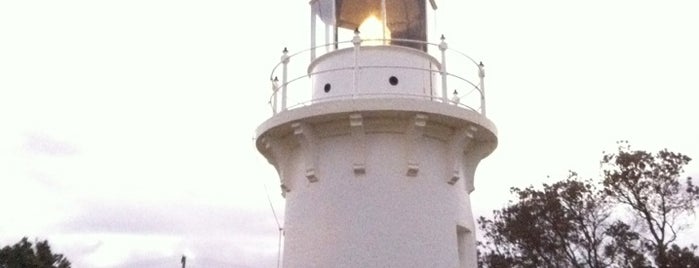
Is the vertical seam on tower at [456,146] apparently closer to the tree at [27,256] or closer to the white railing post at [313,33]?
the white railing post at [313,33]

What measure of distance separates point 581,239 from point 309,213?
12545 millimetres

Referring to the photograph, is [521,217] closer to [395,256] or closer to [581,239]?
[581,239]

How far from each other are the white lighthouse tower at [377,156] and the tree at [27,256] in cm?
798

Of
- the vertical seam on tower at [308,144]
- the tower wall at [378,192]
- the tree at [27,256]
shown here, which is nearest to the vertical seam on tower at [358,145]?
the tower wall at [378,192]

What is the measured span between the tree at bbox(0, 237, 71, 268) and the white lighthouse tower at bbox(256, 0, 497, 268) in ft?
26.2

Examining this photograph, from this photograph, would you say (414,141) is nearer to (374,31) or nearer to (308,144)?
(308,144)

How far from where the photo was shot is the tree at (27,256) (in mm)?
15938

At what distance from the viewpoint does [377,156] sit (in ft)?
32.5

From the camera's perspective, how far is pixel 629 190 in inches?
773

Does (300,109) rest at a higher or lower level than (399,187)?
higher

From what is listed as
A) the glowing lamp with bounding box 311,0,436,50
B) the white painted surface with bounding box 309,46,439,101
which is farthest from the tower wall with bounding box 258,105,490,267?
the glowing lamp with bounding box 311,0,436,50

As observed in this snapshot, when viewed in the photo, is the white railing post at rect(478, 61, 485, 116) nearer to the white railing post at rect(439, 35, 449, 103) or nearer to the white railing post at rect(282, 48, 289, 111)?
the white railing post at rect(439, 35, 449, 103)

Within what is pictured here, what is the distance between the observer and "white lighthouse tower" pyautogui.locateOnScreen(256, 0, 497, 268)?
9664 millimetres

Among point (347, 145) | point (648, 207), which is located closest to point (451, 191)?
point (347, 145)
